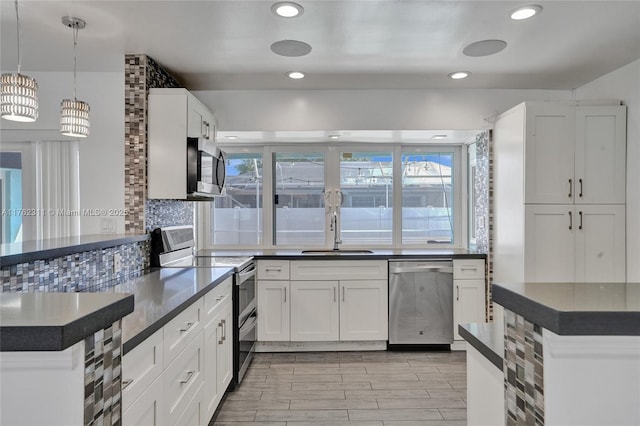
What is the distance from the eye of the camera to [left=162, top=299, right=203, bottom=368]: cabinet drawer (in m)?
1.62

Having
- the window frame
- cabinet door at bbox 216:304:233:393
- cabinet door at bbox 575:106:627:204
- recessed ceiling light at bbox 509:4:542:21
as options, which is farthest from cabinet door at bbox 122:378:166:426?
cabinet door at bbox 575:106:627:204

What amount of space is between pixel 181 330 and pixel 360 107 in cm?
247

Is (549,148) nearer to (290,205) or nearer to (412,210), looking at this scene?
(412,210)

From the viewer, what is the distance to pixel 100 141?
9.39ft

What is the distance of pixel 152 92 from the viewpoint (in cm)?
274

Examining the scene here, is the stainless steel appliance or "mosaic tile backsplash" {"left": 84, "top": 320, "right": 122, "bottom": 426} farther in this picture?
the stainless steel appliance

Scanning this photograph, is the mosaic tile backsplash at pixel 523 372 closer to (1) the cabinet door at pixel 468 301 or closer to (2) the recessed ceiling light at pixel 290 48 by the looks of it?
(2) the recessed ceiling light at pixel 290 48

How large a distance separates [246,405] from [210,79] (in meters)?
2.51

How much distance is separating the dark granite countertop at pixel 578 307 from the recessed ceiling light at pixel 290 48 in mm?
2073

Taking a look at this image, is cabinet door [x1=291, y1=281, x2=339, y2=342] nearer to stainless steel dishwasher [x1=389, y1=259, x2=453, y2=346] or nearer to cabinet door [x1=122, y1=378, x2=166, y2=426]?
stainless steel dishwasher [x1=389, y1=259, x2=453, y2=346]

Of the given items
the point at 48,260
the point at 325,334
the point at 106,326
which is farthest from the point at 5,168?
the point at 106,326

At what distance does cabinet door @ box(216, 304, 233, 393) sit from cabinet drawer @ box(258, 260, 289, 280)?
0.86 meters

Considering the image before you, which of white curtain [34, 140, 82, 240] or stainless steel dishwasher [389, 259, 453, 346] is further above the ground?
white curtain [34, 140, 82, 240]

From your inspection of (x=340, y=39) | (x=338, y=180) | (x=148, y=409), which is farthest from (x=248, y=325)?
(x=340, y=39)
